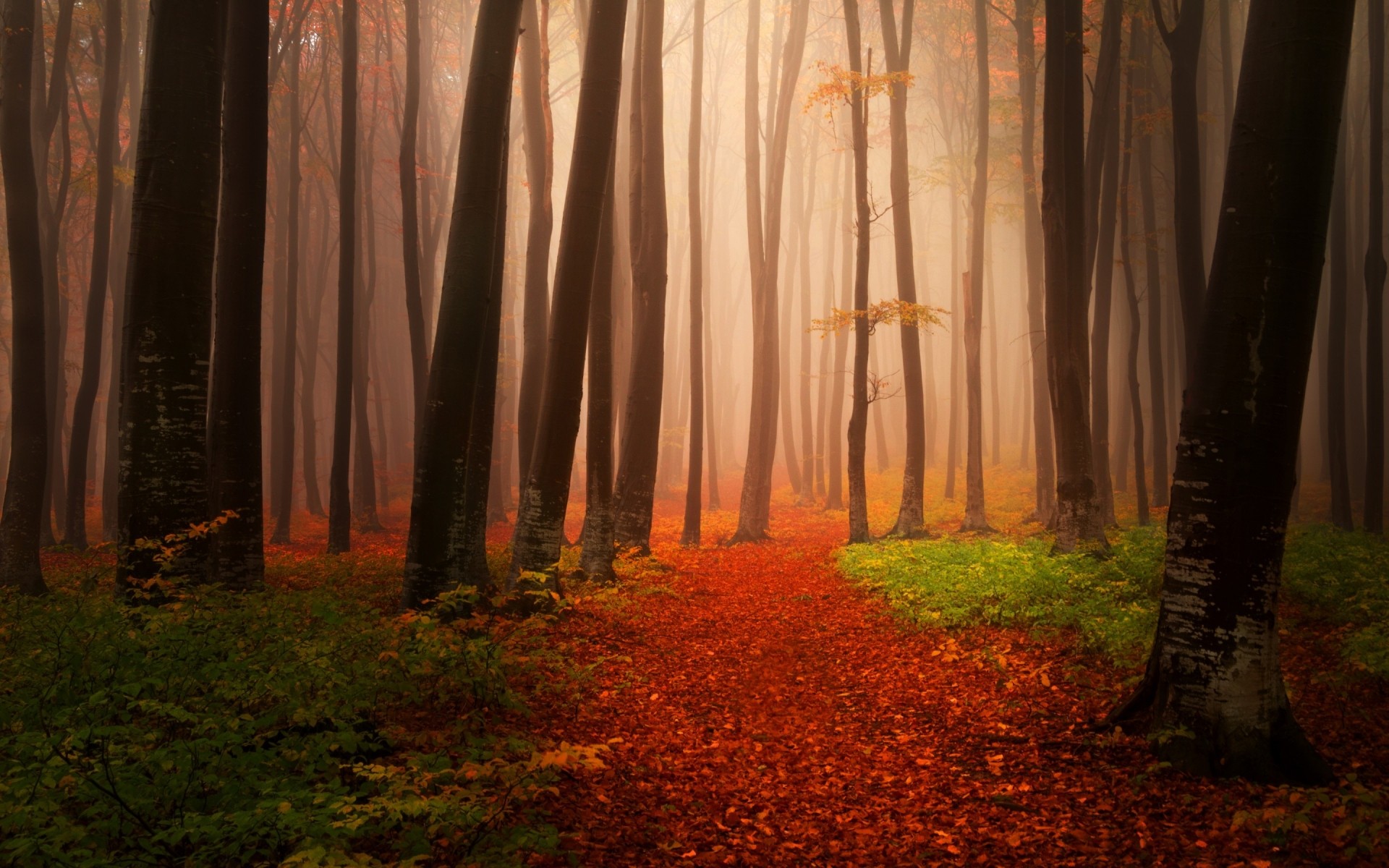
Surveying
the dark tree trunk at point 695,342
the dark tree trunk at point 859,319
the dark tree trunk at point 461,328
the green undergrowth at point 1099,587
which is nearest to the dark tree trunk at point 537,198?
the dark tree trunk at point 695,342

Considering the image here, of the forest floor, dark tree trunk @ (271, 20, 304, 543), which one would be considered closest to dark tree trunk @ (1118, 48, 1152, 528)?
the forest floor

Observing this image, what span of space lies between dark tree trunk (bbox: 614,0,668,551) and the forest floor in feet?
14.4

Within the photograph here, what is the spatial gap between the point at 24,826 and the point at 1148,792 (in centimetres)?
582

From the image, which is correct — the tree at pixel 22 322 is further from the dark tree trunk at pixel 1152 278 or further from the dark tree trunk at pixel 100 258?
the dark tree trunk at pixel 1152 278

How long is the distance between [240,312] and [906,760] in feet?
29.0

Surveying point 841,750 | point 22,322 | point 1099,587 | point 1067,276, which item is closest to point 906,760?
point 841,750

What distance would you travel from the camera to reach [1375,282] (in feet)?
47.5

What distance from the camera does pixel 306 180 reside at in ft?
103

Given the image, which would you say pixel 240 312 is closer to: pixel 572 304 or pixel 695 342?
pixel 572 304

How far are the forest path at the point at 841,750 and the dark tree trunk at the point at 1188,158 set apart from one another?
8.65 meters

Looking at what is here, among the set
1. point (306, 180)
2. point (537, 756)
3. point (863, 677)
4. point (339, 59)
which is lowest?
point (863, 677)

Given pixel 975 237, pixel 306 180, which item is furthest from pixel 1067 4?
pixel 306 180

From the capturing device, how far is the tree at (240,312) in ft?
28.5

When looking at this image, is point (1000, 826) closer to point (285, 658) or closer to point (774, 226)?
point (285, 658)
